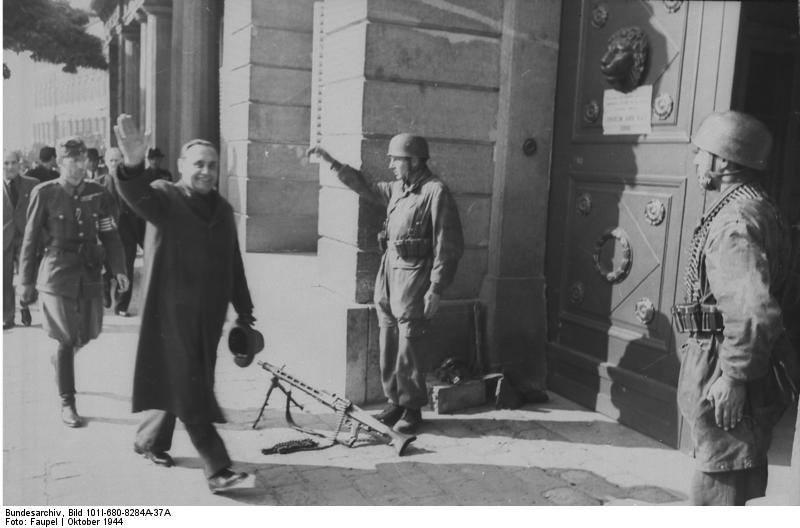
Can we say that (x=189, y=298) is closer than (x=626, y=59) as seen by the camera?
Yes

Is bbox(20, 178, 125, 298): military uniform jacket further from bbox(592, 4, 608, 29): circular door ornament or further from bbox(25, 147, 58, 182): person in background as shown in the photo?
bbox(592, 4, 608, 29): circular door ornament

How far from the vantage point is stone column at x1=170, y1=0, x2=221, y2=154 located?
5.78 metres

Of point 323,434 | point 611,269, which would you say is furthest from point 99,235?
point 611,269

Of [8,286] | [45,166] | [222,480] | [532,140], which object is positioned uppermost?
[532,140]

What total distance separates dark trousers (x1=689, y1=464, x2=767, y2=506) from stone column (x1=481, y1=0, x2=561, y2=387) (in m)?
2.90

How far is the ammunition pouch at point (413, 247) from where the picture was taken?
5.25 meters

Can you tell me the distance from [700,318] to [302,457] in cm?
263

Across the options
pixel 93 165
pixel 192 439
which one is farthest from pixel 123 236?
pixel 192 439

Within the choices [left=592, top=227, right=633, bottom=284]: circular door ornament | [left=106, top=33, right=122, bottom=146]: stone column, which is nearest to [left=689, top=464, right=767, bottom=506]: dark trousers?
[left=592, top=227, right=633, bottom=284]: circular door ornament

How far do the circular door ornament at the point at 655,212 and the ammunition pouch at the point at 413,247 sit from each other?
158 cm

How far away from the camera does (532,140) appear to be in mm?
6148

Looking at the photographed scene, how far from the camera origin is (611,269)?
573 cm

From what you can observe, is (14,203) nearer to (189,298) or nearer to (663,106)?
(189,298)

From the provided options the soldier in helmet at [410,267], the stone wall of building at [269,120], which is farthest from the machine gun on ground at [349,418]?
the stone wall of building at [269,120]
